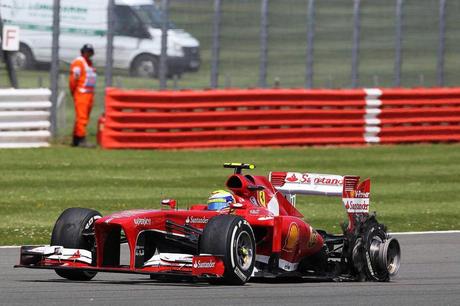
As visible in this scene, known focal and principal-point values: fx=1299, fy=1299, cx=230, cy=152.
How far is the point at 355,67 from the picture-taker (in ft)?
81.3

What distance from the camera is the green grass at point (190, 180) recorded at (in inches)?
630

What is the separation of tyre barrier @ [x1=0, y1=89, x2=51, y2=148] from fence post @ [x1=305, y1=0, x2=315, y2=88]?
5144 mm

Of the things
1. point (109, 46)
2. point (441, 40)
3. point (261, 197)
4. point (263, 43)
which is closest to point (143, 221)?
point (261, 197)

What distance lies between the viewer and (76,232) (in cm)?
1045

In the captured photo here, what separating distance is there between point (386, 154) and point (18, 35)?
6.66 m

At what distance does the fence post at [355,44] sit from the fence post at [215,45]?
9.15ft

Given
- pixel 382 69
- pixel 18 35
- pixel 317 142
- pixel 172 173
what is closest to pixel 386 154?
pixel 317 142

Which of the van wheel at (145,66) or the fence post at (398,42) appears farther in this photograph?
the fence post at (398,42)

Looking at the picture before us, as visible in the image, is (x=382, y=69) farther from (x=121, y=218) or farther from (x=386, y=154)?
(x=121, y=218)

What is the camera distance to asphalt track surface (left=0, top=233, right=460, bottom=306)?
927 centimetres

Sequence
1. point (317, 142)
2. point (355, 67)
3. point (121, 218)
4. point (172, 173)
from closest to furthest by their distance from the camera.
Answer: point (121, 218)
point (172, 173)
point (317, 142)
point (355, 67)

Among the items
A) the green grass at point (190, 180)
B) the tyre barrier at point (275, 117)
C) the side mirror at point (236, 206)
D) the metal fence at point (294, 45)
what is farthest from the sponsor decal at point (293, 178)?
the metal fence at point (294, 45)

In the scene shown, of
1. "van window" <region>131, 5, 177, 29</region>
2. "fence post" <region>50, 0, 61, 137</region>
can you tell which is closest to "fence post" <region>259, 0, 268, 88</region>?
"van window" <region>131, 5, 177, 29</region>

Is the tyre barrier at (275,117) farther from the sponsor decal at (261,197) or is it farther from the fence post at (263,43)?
the sponsor decal at (261,197)
